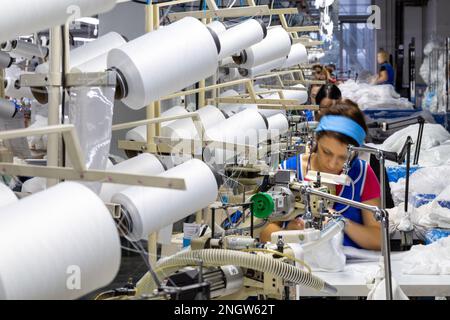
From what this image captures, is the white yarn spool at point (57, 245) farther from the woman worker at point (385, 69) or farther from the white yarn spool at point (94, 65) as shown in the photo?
the woman worker at point (385, 69)

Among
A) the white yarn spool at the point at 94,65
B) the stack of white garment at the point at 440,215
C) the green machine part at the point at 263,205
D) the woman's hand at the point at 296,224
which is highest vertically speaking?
the white yarn spool at the point at 94,65

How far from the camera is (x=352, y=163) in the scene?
3.44 metres

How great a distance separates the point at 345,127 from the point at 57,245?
2312 mm

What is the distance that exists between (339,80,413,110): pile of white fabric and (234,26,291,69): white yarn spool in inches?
259

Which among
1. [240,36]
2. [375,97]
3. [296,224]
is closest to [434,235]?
[296,224]

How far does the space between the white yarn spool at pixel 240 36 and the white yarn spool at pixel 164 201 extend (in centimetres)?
52

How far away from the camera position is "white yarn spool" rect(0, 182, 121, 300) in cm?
110

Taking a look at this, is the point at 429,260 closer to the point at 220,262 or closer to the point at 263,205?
the point at 263,205

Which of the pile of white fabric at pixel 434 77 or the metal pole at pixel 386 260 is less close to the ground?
the pile of white fabric at pixel 434 77

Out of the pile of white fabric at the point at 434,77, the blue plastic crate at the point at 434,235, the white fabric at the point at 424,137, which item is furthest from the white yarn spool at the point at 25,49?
the pile of white fabric at the point at 434,77

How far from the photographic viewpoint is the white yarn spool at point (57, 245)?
3.61 feet

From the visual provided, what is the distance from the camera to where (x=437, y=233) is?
3715 millimetres

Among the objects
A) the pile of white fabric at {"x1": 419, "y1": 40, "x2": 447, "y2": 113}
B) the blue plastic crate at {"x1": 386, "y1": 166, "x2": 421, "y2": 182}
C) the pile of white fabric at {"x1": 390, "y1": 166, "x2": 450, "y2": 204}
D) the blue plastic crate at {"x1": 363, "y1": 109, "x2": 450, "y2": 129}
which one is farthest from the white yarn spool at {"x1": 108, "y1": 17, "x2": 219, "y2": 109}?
the blue plastic crate at {"x1": 363, "y1": 109, "x2": 450, "y2": 129}
